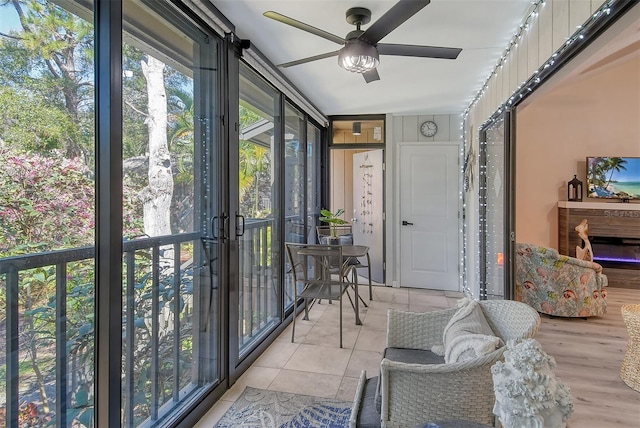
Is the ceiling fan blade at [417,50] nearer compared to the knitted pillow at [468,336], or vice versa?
the knitted pillow at [468,336]

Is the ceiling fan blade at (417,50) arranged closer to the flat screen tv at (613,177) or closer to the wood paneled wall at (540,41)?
the wood paneled wall at (540,41)

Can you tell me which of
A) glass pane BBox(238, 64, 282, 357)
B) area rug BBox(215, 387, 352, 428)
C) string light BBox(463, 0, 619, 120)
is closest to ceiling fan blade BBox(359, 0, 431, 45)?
string light BBox(463, 0, 619, 120)

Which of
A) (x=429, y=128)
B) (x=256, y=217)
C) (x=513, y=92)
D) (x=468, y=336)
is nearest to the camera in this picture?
(x=468, y=336)

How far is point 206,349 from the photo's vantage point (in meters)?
2.19

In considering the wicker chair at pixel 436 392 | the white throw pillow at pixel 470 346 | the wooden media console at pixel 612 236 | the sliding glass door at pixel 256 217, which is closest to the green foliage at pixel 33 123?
the sliding glass door at pixel 256 217

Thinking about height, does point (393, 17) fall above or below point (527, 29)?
below

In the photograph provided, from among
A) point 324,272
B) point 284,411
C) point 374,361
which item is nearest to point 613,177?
point 324,272

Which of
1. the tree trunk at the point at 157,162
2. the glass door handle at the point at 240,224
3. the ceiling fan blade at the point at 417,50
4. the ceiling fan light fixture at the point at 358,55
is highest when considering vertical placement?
the ceiling fan blade at the point at 417,50

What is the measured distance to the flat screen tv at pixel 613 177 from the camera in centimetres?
512

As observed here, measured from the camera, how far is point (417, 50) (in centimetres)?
212

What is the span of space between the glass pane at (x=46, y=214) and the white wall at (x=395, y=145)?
420 cm

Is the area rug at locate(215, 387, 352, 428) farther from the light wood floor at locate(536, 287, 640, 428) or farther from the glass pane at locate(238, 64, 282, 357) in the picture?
the light wood floor at locate(536, 287, 640, 428)

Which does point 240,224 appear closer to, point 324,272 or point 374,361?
point 324,272

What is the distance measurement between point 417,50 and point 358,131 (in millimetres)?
3121
